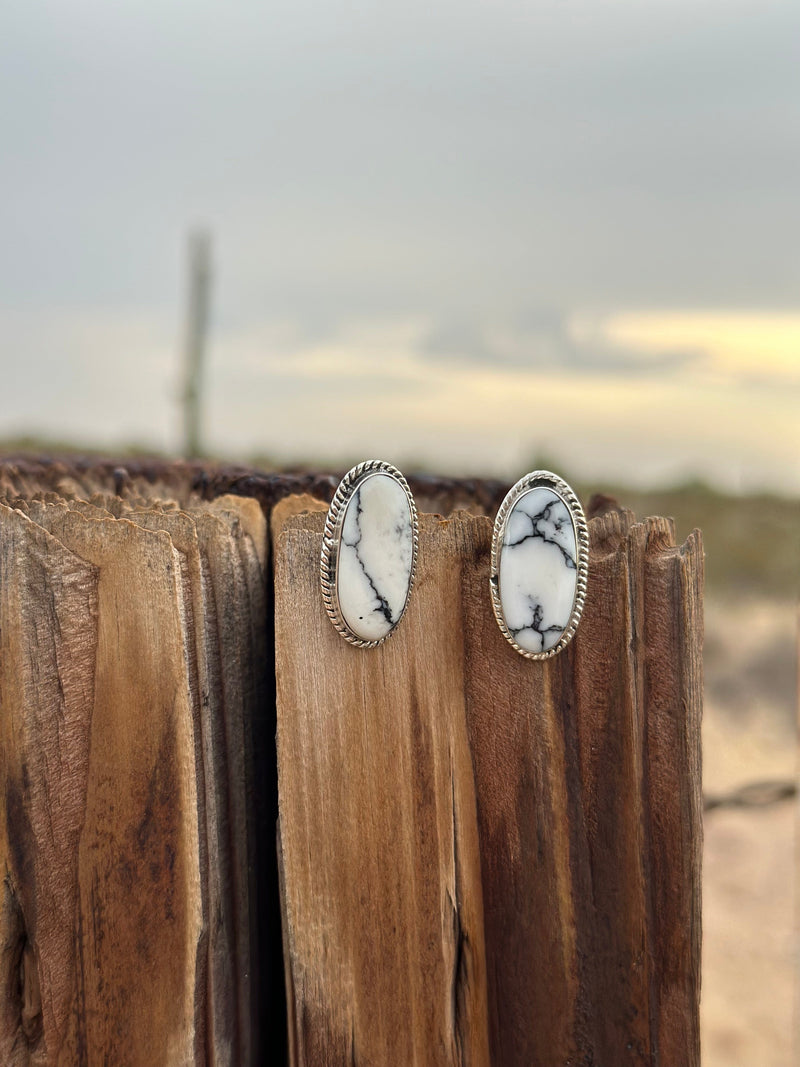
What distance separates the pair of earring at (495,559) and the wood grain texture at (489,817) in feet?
0.10

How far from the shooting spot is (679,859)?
0.95 metres

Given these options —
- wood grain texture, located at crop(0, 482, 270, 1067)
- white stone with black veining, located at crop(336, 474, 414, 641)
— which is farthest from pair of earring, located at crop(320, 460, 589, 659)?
wood grain texture, located at crop(0, 482, 270, 1067)

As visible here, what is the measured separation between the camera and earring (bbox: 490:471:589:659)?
0.89 meters

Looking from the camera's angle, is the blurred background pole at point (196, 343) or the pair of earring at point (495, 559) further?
the blurred background pole at point (196, 343)

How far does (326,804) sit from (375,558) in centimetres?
26

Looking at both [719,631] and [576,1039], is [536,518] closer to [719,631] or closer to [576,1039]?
[576,1039]

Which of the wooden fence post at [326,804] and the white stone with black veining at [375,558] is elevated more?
the white stone with black veining at [375,558]

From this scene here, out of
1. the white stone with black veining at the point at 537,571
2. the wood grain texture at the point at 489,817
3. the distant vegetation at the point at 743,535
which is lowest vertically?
the wood grain texture at the point at 489,817

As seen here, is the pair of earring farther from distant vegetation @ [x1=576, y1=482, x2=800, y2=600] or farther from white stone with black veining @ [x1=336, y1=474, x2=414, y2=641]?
distant vegetation @ [x1=576, y1=482, x2=800, y2=600]

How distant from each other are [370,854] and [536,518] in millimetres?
394

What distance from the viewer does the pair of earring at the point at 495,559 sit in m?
0.83

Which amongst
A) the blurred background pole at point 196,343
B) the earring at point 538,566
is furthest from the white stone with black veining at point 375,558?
the blurred background pole at point 196,343

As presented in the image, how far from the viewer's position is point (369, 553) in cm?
85

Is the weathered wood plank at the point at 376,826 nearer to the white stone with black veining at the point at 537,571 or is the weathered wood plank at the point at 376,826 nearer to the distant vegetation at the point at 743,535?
the white stone with black veining at the point at 537,571
